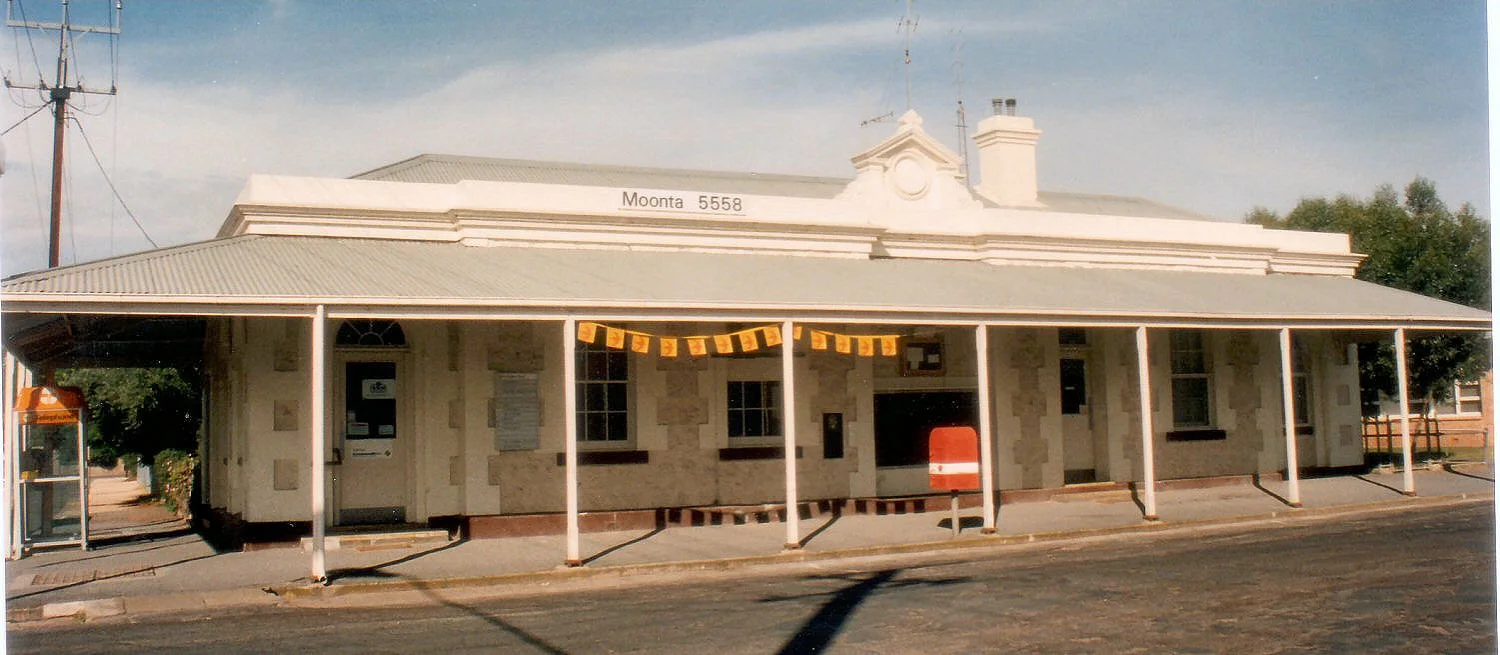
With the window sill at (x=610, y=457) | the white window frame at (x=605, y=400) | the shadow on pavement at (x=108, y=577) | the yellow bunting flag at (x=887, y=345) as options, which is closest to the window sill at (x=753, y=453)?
the window sill at (x=610, y=457)

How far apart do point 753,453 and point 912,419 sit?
8.44ft

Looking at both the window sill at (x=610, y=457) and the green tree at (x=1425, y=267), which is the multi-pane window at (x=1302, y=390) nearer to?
the green tree at (x=1425, y=267)

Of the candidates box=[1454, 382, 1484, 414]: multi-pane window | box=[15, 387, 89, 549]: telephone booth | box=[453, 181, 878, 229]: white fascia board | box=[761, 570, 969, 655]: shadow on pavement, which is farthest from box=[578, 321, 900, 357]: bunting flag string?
box=[1454, 382, 1484, 414]: multi-pane window

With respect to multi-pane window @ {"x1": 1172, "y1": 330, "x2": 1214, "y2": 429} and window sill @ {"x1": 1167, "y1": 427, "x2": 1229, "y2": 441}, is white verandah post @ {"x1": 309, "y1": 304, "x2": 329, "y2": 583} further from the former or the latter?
multi-pane window @ {"x1": 1172, "y1": 330, "x2": 1214, "y2": 429}

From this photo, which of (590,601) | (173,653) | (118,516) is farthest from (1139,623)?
(118,516)

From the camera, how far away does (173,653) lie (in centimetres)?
831

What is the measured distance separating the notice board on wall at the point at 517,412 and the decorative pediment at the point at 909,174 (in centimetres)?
575

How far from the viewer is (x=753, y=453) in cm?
1609

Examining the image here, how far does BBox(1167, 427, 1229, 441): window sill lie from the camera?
743 inches

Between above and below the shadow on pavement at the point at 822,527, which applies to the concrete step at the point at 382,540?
above

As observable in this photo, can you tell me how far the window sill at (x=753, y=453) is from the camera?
15953mm

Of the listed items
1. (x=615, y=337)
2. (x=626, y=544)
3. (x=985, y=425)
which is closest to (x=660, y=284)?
(x=615, y=337)

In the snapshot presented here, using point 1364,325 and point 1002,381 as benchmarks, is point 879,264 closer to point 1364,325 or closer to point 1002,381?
point 1002,381

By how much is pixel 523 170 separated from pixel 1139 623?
12.2 meters
